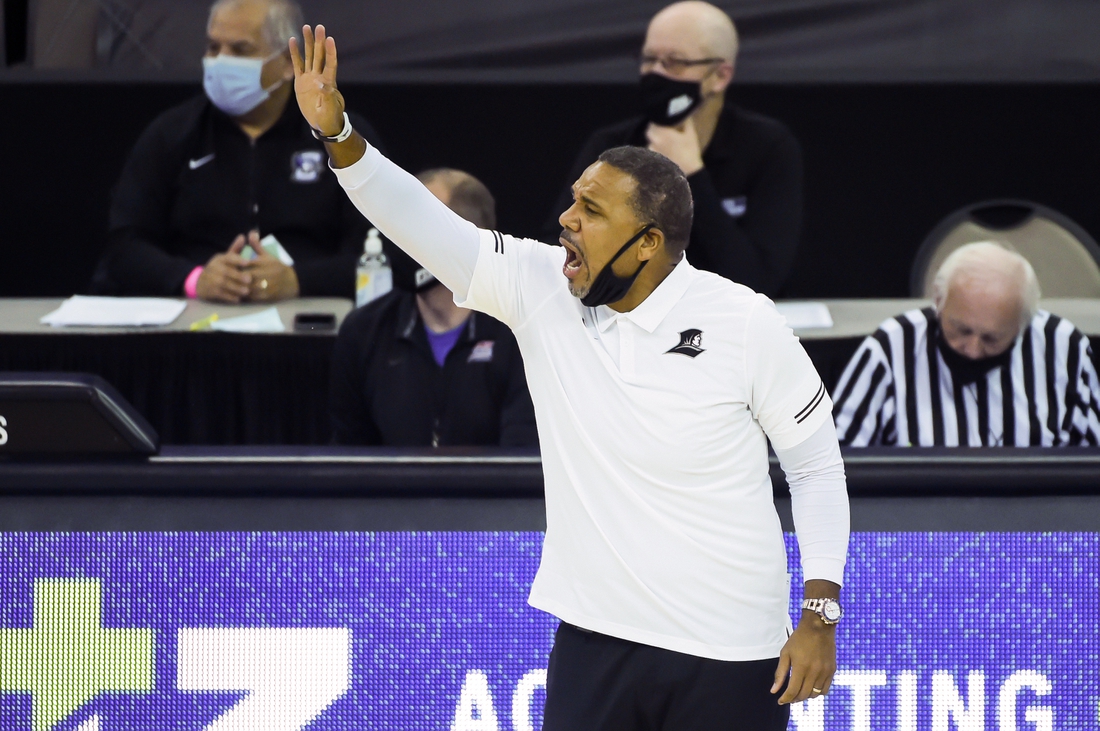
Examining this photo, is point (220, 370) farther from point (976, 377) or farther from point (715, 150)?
point (976, 377)

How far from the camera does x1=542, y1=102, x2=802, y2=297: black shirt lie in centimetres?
417

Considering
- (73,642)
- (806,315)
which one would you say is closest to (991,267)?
(806,315)

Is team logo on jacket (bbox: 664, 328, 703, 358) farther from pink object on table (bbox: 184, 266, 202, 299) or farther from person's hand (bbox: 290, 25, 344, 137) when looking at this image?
pink object on table (bbox: 184, 266, 202, 299)

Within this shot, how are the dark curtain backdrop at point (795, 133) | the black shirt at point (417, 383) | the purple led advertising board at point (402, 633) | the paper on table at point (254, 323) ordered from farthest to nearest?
the dark curtain backdrop at point (795, 133)
the paper on table at point (254, 323)
the black shirt at point (417, 383)
the purple led advertising board at point (402, 633)

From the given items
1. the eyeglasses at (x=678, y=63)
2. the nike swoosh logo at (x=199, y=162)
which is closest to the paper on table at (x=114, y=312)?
the nike swoosh logo at (x=199, y=162)

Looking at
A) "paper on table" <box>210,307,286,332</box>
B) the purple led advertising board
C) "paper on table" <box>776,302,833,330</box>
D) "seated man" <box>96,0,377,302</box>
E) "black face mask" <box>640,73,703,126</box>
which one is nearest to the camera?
the purple led advertising board

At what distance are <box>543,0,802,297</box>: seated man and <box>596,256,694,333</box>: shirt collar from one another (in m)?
2.05

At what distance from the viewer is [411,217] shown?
189cm

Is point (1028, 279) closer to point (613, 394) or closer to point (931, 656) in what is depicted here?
point (931, 656)

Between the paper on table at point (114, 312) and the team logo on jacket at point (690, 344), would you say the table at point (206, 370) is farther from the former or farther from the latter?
the team logo on jacket at point (690, 344)

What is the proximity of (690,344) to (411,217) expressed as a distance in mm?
405

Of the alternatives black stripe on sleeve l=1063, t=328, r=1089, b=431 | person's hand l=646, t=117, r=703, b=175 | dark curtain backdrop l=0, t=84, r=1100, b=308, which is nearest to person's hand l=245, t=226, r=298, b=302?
person's hand l=646, t=117, r=703, b=175

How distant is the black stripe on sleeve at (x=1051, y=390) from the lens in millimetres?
3369

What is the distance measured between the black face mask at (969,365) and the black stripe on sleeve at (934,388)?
3 cm
